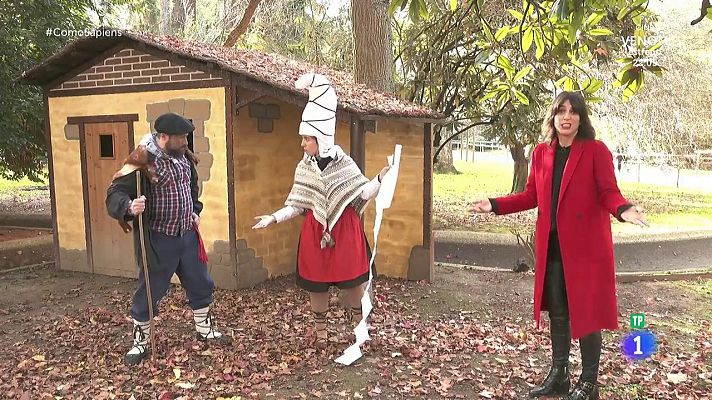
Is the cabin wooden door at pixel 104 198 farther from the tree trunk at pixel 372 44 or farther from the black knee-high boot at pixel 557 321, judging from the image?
the black knee-high boot at pixel 557 321

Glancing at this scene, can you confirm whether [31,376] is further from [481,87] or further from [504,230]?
[504,230]

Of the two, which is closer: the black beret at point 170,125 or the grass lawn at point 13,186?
the black beret at point 170,125

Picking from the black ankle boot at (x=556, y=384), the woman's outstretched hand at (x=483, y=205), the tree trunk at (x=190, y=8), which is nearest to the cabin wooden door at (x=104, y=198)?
the woman's outstretched hand at (x=483, y=205)

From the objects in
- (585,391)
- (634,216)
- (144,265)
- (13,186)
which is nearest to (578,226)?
(634,216)

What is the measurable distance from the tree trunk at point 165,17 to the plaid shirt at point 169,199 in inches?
590

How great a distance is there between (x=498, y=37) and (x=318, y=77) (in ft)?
4.65

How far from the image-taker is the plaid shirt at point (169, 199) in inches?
183

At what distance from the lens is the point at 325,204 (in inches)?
184

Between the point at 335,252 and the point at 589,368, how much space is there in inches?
77.1

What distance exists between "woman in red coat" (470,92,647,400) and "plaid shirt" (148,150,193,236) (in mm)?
2690

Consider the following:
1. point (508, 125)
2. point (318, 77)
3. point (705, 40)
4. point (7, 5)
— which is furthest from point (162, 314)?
point (705, 40)

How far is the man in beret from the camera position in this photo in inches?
178

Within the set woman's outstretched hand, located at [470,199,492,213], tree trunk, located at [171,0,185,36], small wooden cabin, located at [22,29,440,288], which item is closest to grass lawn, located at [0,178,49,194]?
tree trunk, located at [171,0,185,36]

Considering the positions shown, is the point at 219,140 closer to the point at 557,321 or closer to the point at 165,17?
the point at 557,321
